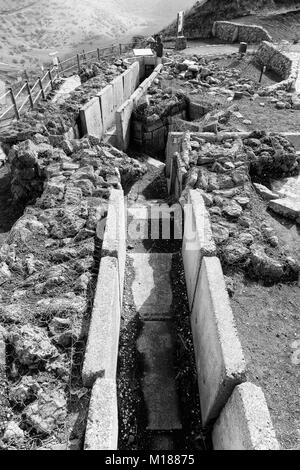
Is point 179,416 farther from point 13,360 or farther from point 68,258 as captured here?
point 68,258

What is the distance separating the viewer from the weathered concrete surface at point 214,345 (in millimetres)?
3789

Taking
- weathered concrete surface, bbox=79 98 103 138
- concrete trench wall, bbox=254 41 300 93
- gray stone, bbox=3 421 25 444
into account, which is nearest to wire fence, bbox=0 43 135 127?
weathered concrete surface, bbox=79 98 103 138

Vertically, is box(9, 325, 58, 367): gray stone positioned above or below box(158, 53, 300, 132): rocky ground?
below

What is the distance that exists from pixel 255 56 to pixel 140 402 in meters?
18.3

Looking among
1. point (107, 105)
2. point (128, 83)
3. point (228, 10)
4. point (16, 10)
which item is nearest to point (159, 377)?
point (107, 105)

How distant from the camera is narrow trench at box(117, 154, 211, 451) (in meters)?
4.69

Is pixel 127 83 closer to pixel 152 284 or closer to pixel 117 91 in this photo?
pixel 117 91

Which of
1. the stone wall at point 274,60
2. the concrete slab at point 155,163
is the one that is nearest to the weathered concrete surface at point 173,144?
the concrete slab at point 155,163

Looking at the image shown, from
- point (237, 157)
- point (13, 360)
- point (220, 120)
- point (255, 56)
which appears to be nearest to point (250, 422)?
point (13, 360)

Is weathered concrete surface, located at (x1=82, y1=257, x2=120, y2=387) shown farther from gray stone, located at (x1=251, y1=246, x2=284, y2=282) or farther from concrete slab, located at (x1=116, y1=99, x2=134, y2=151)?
concrete slab, located at (x1=116, y1=99, x2=134, y2=151)

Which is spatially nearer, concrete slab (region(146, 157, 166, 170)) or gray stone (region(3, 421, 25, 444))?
gray stone (region(3, 421, 25, 444))

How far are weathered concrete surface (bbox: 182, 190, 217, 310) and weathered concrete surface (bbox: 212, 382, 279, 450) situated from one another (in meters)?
2.01

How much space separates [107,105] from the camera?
12266mm
